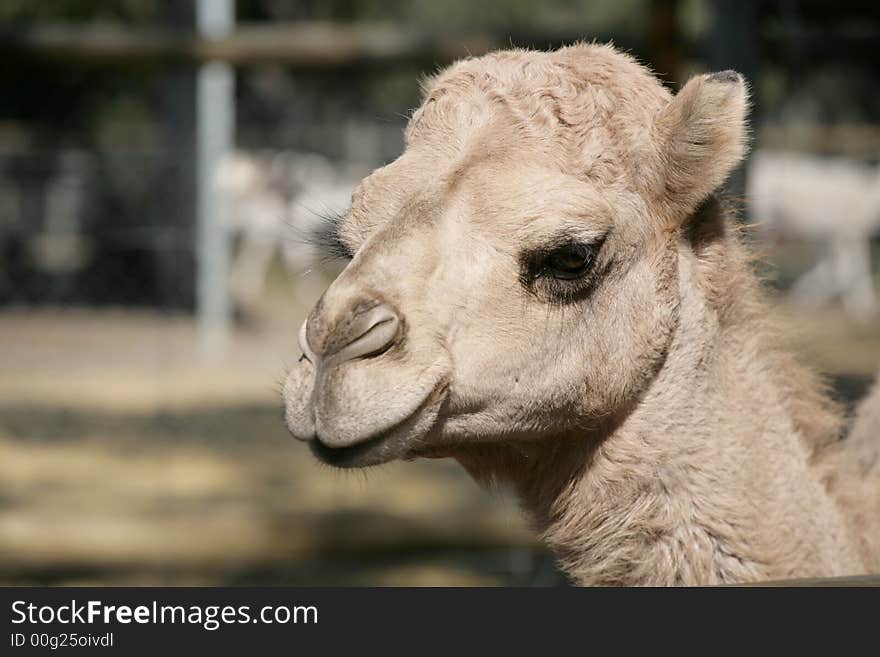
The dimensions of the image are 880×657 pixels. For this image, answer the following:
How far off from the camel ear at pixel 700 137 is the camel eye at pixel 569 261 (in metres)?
0.29

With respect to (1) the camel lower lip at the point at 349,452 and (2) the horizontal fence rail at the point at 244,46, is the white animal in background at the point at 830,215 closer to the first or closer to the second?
(2) the horizontal fence rail at the point at 244,46

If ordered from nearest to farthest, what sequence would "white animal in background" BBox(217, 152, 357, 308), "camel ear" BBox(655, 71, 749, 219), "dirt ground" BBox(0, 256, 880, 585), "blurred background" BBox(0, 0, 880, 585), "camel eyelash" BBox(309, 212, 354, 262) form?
"camel ear" BBox(655, 71, 749, 219)
"camel eyelash" BBox(309, 212, 354, 262)
"blurred background" BBox(0, 0, 880, 585)
"dirt ground" BBox(0, 256, 880, 585)
"white animal in background" BBox(217, 152, 357, 308)

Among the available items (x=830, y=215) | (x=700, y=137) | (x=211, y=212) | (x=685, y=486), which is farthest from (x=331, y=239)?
(x=830, y=215)

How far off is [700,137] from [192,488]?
6.04 m

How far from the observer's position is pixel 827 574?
283cm

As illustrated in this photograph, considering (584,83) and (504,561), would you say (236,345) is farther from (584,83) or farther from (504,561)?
(584,83)

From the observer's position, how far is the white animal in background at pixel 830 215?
14898mm

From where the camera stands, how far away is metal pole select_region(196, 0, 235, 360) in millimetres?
9344

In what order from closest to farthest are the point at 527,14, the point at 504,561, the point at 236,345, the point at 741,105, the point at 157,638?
1. the point at 157,638
2. the point at 741,105
3. the point at 504,561
4. the point at 236,345
5. the point at 527,14

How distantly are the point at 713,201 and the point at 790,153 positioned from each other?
1268cm

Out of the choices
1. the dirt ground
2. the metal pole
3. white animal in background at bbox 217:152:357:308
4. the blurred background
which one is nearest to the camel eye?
the blurred background

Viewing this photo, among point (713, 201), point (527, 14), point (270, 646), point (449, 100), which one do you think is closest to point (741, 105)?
point (713, 201)

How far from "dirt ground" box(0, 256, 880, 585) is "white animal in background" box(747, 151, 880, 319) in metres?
3.83

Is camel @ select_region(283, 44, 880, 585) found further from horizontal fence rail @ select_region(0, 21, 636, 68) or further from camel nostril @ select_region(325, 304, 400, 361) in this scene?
horizontal fence rail @ select_region(0, 21, 636, 68)
